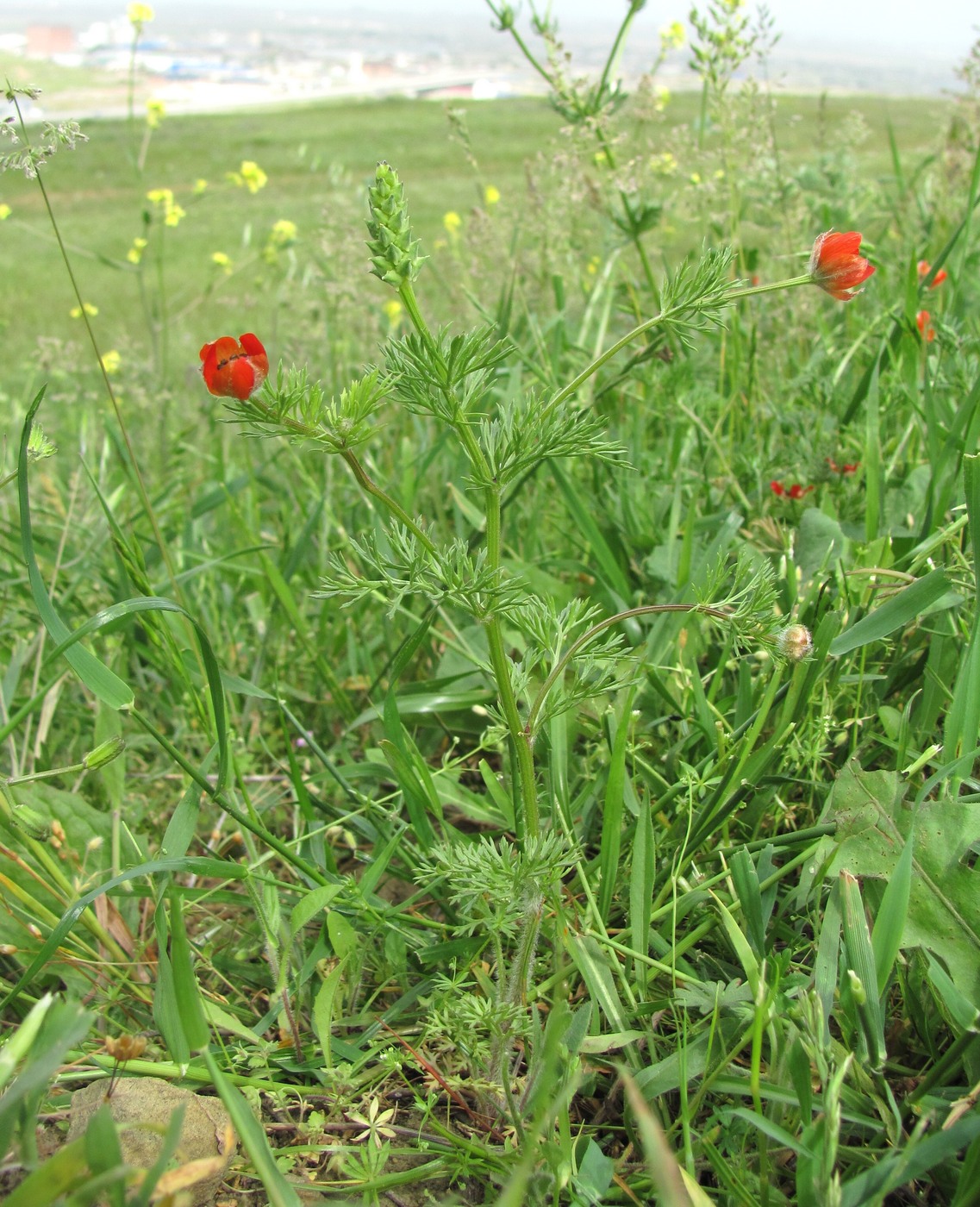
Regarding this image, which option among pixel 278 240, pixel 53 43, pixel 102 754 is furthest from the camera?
pixel 53 43

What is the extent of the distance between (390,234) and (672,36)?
9.39ft

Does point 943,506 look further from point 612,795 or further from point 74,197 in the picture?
point 74,197

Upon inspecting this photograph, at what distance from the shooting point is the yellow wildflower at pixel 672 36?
2.93 meters

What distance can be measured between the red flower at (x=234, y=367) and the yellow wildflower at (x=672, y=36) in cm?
262

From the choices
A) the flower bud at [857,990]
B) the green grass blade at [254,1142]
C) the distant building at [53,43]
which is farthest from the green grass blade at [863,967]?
the distant building at [53,43]

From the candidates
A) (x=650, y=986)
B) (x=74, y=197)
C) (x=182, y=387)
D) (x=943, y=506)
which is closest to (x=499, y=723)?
(x=650, y=986)

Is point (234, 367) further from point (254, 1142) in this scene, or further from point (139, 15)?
point (139, 15)

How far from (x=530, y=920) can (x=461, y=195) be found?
16.9 meters

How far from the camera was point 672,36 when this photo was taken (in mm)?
3094

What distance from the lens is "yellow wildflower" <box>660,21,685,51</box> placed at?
293cm

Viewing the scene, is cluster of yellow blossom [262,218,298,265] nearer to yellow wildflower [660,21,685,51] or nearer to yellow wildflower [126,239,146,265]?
yellow wildflower [126,239,146,265]

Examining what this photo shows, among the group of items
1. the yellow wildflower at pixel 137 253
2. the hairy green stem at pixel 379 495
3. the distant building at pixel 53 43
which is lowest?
the hairy green stem at pixel 379 495

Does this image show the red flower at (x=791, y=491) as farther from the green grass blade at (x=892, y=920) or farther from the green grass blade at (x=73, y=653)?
the green grass blade at (x=73, y=653)

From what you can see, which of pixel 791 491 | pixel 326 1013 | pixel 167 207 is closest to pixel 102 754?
pixel 326 1013
